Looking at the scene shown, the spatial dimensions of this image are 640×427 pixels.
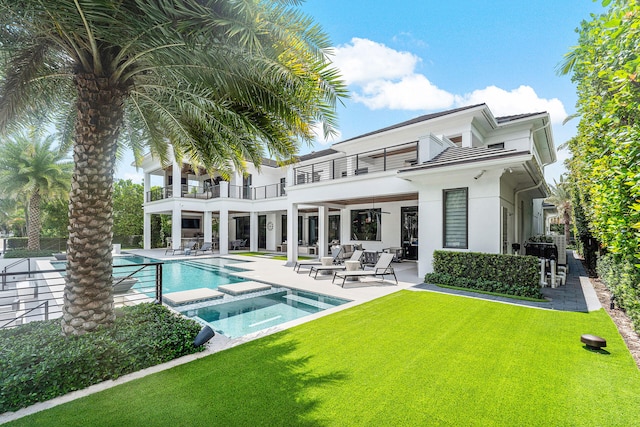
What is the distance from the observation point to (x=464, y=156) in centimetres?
1152

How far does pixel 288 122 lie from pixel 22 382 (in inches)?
235

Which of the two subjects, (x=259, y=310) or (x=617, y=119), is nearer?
(x=617, y=119)

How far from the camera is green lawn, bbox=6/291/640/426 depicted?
3.56 metres

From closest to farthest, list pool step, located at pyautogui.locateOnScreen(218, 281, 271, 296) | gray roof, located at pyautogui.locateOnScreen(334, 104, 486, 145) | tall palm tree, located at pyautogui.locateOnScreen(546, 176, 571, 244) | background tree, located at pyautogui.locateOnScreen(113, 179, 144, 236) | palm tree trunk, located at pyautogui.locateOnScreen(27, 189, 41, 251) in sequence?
1. pool step, located at pyautogui.locateOnScreen(218, 281, 271, 296)
2. gray roof, located at pyautogui.locateOnScreen(334, 104, 486, 145)
3. palm tree trunk, located at pyautogui.locateOnScreen(27, 189, 41, 251)
4. tall palm tree, located at pyautogui.locateOnScreen(546, 176, 571, 244)
5. background tree, located at pyautogui.locateOnScreen(113, 179, 144, 236)

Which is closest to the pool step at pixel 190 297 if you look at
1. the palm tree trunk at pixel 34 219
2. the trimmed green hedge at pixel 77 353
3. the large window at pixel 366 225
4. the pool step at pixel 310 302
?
the pool step at pixel 310 302

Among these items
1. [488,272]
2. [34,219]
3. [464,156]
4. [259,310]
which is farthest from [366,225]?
[34,219]

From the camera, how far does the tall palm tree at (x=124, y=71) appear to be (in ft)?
14.2

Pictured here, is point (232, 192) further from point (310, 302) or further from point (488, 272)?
point (488, 272)

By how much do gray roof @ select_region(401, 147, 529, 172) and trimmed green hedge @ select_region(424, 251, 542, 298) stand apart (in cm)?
338

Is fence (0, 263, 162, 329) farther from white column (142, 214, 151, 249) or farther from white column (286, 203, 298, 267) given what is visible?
white column (142, 214, 151, 249)

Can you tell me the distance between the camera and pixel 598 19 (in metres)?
5.05

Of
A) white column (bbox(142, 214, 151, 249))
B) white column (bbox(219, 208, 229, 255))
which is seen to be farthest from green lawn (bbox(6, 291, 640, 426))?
white column (bbox(142, 214, 151, 249))

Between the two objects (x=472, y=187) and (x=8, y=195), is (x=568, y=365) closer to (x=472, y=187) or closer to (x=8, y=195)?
(x=472, y=187)

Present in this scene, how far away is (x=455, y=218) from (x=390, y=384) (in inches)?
360
